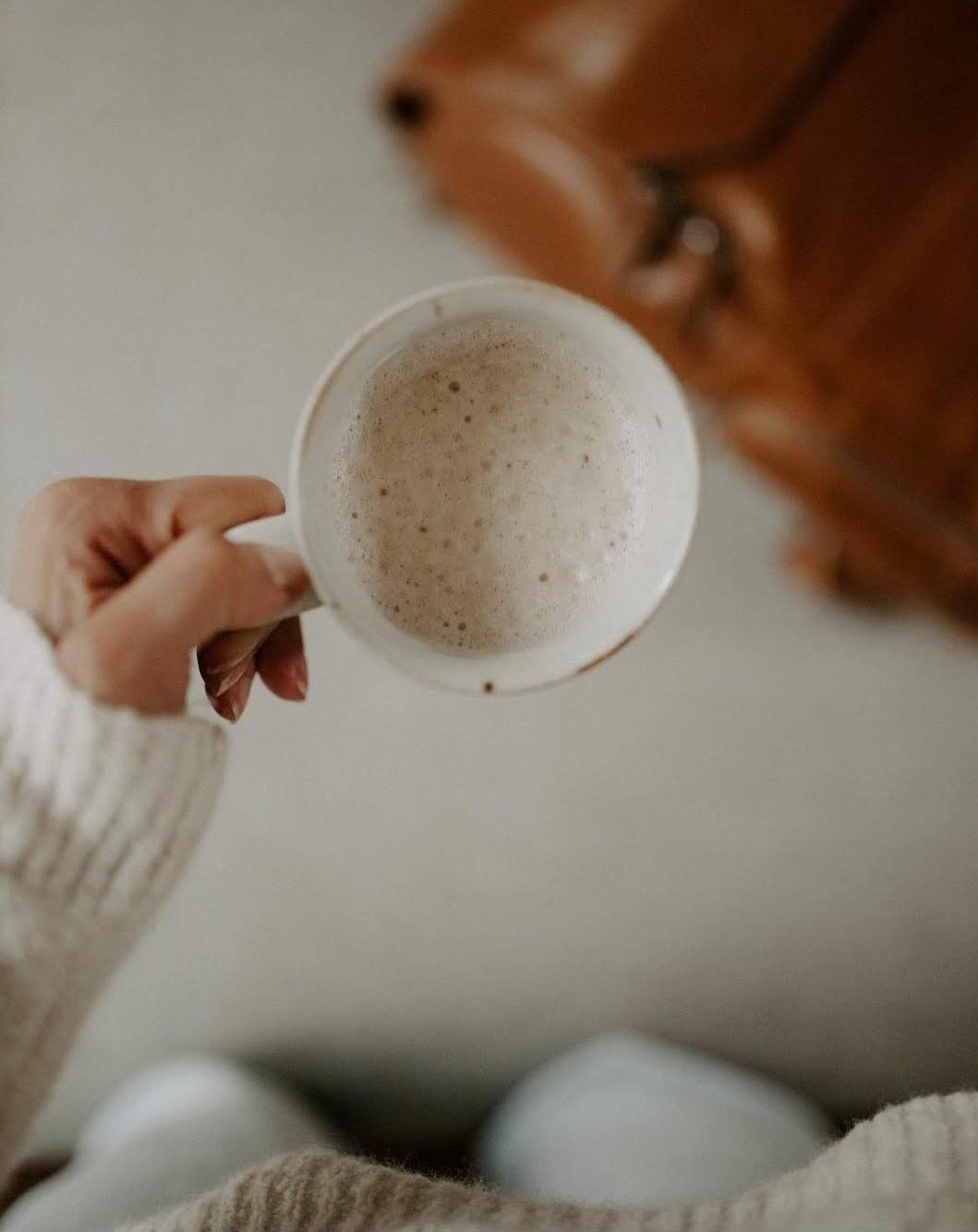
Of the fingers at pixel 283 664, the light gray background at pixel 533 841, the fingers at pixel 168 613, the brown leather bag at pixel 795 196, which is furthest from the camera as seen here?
the light gray background at pixel 533 841

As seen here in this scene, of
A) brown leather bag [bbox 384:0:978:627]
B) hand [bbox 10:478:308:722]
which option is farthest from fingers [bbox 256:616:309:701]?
brown leather bag [bbox 384:0:978:627]

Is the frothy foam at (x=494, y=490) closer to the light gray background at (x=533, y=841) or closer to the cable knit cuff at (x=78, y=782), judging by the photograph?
the cable knit cuff at (x=78, y=782)

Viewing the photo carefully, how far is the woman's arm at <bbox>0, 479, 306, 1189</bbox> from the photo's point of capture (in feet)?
1.40

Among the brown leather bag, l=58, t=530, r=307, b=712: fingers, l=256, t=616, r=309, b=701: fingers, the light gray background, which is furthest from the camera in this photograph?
the light gray background

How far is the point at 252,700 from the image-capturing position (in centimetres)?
109

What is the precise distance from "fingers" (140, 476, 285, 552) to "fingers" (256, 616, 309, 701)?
70mm

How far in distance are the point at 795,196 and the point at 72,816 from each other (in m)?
0.74

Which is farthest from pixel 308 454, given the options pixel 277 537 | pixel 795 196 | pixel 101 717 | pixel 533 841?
pixel 533 841

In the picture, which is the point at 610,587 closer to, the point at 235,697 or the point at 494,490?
the point at 494,490

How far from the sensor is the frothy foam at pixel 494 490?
49 cm

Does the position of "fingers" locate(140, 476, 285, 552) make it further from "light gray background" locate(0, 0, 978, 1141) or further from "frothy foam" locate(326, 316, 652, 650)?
"light gray background" locate(0, 0, 978, 1141)

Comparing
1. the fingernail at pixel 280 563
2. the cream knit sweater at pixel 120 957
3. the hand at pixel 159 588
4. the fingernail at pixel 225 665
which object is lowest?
the cream knit sweater at pixel 120 957

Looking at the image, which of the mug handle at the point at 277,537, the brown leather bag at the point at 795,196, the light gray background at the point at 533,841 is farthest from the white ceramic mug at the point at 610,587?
the light gray background at the point at 533,841

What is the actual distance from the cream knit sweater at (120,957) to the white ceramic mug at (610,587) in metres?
0.10
